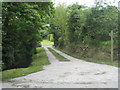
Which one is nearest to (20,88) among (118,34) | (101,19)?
(118,34)

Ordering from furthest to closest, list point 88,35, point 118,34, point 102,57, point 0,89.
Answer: point 88,35 → point 102,57 → point 118,34 → point 0,89

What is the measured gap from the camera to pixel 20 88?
471 cm

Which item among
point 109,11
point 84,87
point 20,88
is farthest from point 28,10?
point 109,11

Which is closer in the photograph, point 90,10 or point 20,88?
point 20,88

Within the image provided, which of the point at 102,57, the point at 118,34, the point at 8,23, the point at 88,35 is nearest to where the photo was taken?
the point at 8,23

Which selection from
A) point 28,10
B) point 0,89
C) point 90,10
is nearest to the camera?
point 0,89

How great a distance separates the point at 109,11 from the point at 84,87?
9941mm

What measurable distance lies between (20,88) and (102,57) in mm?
8989

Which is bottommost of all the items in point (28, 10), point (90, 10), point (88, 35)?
point (88, 35)

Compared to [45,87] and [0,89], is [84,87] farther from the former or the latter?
[0,89]

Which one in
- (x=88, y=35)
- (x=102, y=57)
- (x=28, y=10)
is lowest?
(x=102, y=57)

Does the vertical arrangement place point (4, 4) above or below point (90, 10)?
below

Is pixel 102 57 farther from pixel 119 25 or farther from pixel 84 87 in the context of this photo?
pixel 84 87

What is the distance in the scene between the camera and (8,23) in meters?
8.98
